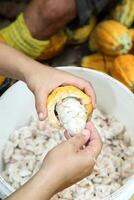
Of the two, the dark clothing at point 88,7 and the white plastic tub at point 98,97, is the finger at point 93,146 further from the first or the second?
the dark clothing at point 88,7

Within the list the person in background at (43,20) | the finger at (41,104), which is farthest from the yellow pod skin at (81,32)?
the finger at (41,104)

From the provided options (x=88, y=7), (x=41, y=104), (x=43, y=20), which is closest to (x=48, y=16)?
(x=43, y=20)

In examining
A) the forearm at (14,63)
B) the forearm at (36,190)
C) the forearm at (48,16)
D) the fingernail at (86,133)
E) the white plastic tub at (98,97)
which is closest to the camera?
the forearm at (36,190)

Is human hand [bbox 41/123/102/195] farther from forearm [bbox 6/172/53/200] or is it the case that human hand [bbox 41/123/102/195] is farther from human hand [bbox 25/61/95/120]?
human hand [bbox 25/61/95/120]

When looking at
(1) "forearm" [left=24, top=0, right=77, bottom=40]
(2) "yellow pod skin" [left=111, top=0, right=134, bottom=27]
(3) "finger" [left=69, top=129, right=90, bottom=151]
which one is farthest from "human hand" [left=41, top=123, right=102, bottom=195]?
(2) "yellow pod skin" [left=111, top=0, right=134, bottom=27]

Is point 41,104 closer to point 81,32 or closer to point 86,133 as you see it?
point 86,133

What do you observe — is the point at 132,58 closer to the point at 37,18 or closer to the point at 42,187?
the point at 37,18

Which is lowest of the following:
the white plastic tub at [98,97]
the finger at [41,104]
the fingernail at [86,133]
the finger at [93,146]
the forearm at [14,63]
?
the white plastic tub at [98,97]

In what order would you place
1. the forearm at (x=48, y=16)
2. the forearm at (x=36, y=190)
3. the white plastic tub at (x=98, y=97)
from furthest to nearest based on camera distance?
the forearm at (x=48, y=16) < the white plastic tub at (x=98, y=97) < the forearm at (x=36, y=190)
